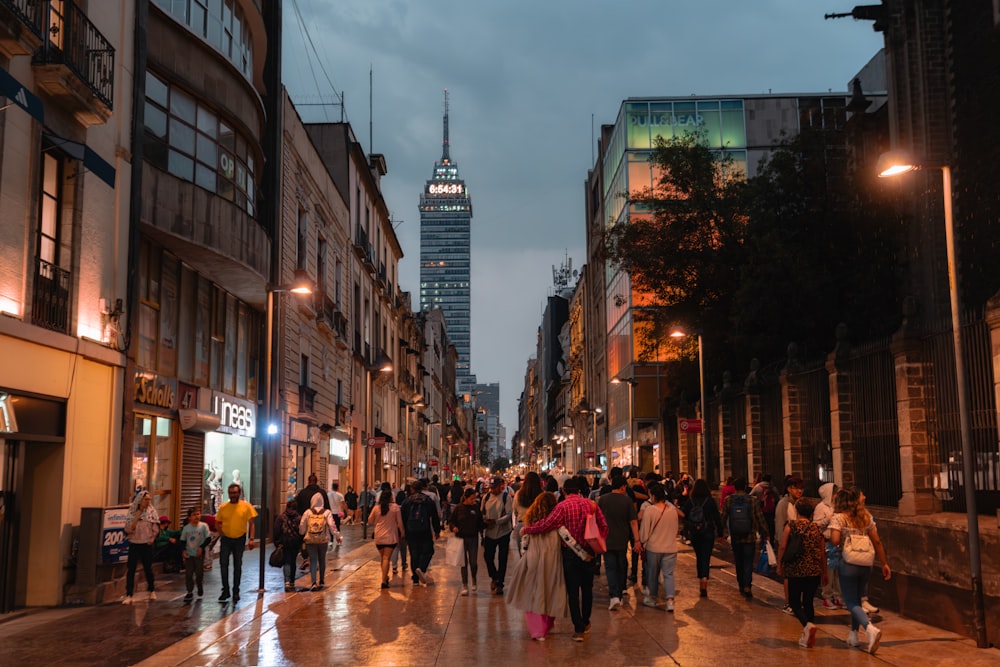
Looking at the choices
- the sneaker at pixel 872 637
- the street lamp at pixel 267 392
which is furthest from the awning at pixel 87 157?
the sneaker at pixel 872 637

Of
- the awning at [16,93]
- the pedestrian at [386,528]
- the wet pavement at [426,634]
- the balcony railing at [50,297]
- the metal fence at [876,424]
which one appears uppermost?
the awning at [16,93]

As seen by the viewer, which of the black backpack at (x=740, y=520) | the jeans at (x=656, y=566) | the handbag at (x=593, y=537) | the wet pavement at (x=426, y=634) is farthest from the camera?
the black backpack at (x=740, y=520)

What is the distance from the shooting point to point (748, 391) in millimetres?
24375

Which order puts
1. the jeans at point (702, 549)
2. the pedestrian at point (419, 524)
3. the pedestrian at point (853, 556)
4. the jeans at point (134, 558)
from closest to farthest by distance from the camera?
the pedestrian at point (853, 556) → the jeans at point (702, 549) → the jeans at point (134, 558) → the pedestrian at point (419, 524)

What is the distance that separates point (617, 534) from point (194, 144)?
13.2 m

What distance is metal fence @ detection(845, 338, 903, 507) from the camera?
15.9m

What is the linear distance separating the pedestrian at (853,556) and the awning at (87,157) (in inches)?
467

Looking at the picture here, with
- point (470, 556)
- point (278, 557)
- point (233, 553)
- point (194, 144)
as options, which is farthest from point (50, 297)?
A: point (470, 556)

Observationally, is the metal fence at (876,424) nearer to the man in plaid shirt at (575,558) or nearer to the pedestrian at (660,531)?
the pedestrian at (660,531)

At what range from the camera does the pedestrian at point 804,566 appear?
33.2 ft

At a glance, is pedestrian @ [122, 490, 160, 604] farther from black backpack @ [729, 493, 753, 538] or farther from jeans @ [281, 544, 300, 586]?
black backpack @ [729, 493, 753, 538]

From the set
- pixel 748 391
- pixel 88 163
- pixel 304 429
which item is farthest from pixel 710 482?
pixel 88 163

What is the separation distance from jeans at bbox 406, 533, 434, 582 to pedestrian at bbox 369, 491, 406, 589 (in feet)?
0.88

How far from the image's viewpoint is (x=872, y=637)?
31.6 ft
